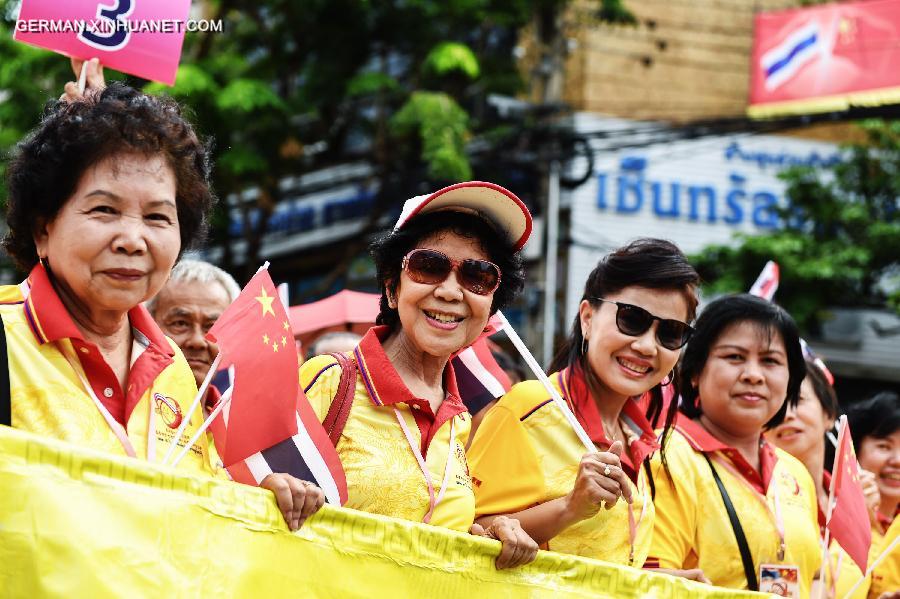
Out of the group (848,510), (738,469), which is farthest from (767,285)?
(848,510)

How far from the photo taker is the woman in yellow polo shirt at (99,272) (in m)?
2.52

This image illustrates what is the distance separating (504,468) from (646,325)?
61 centimetres

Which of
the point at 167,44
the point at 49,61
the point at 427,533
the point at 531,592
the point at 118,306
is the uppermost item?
the point at 49,61

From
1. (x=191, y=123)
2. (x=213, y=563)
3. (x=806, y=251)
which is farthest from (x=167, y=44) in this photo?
Answer: (x=806, y=251)

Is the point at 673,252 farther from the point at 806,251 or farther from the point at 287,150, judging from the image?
the point at 287,150

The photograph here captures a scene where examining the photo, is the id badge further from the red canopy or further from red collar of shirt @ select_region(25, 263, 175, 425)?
the red canopy

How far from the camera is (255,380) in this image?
270 cm

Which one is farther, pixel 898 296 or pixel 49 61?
pixel 49 61

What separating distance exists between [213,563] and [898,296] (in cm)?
687

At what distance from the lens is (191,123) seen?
9.75 feet

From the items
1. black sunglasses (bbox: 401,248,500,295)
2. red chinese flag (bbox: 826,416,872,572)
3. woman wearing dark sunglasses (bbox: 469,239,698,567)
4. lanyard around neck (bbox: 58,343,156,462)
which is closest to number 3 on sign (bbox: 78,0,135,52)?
black sunglasses (bbox: 401,248,500,295)

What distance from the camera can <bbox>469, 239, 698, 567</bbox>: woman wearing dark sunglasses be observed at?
3328 mm

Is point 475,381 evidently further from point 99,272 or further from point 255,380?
point 99,272

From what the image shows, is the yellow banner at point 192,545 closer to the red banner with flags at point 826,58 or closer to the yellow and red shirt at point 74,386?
the yellow and red shirt at point 74,386
